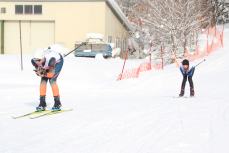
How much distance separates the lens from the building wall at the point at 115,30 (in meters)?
38.6

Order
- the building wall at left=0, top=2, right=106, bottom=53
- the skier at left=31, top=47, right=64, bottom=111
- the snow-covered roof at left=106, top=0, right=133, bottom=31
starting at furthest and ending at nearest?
1. the snow-covered roof at left=106, top=0, right=133, bottom=31
2. the building wall at left=0, top=2, right=106, bottom=53
3. the skier at left=31, top=47, right=64, bottom=111

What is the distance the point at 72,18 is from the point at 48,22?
5.90ft

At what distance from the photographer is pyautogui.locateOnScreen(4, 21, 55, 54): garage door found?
37.2 meters

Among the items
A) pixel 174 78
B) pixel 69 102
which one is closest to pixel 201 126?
pixel 69 102

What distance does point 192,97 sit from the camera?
561 inches

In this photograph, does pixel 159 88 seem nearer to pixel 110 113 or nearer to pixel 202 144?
pixel 110 113

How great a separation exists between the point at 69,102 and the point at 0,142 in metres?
5.19

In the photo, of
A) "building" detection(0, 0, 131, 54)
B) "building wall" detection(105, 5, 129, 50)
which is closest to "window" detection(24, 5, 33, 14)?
"building" detection(0, 0, 131, 54)

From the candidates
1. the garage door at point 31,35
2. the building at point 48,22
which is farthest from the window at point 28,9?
the garage door at point 31,35

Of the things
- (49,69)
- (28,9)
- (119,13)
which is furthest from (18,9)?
(49,69)

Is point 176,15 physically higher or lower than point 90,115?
higher

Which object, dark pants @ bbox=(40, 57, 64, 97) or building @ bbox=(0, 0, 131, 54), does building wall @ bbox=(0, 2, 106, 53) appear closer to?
building @ bbox=(0, 0, 131, 54)

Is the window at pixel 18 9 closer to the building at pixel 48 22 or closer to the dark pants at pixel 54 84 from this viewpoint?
the building at pixel 48 22

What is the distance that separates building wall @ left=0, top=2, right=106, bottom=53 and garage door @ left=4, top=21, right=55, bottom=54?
409 mm
